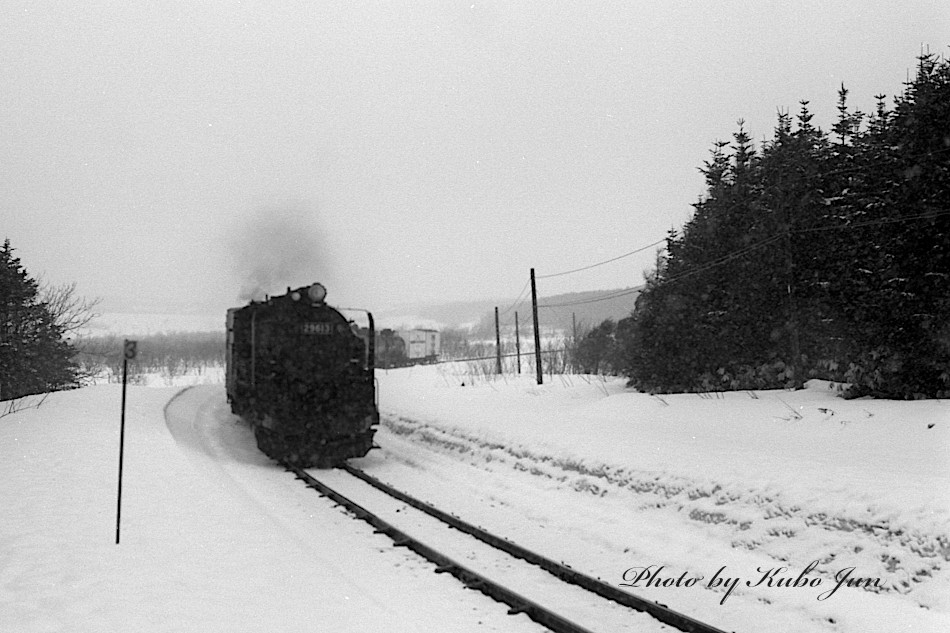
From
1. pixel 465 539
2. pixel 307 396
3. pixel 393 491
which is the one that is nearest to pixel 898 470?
pixel 465 539

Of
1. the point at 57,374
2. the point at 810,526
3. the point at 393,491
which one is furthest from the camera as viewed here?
the point at 57,374

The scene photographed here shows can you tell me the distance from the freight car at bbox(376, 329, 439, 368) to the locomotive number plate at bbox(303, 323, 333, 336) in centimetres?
4321

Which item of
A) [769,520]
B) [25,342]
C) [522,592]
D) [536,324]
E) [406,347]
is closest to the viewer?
[522,592]

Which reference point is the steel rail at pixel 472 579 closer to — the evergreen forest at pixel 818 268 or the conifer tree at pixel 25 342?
the evergreen forest at pixel 818 268

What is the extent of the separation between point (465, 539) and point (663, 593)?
9.12ft

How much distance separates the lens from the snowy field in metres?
6.21

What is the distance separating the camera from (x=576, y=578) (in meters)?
7.32

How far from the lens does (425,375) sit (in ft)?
116

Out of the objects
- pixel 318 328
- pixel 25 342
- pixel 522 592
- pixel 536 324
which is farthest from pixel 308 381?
pixel 25 342

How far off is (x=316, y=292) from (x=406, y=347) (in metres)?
49.9

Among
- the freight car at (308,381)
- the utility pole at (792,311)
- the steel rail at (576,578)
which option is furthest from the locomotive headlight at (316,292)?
the utility pole at (792,311)

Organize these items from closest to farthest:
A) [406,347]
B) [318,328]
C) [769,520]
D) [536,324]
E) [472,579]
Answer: [472,579] < [769,520] < [318,328] < [536,324] < [406,347]

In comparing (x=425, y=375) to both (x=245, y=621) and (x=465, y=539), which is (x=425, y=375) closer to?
(x=465, y=539)

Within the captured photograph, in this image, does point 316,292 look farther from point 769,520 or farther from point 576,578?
point 769,520
